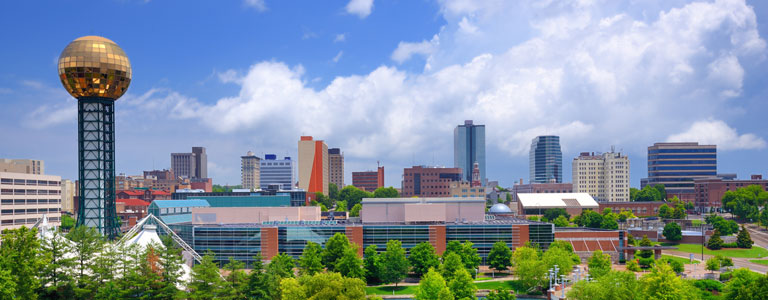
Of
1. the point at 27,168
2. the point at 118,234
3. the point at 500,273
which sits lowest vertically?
the point at 500,273

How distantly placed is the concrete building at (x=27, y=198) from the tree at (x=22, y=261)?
6763 centimetres

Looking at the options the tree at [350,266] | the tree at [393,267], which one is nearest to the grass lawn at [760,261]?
the tree at [393,267]

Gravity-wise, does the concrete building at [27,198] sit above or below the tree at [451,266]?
above

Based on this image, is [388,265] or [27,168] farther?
[27,168]

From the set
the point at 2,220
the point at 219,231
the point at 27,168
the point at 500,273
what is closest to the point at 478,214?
the point at 500,273

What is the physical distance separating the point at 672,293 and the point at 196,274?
45.6 metres

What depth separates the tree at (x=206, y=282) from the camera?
63875 mm

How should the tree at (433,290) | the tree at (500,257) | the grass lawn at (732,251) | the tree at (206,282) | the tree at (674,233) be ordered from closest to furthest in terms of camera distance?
the tree at (433,290) → the tree at (206,282) → the tree at (500,257) → the grass lawn at (732,251) → the tree at (674,233)

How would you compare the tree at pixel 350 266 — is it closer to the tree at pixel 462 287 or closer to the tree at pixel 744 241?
the tree at pixel 462 287

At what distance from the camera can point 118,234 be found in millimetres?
101125

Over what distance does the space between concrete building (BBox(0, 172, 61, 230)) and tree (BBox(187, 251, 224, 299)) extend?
247 ft

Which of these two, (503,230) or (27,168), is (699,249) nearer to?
(503,230)

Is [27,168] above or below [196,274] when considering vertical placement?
above

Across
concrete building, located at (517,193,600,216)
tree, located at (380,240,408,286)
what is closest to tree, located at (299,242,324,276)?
tree, located at (380,240,408,286)
